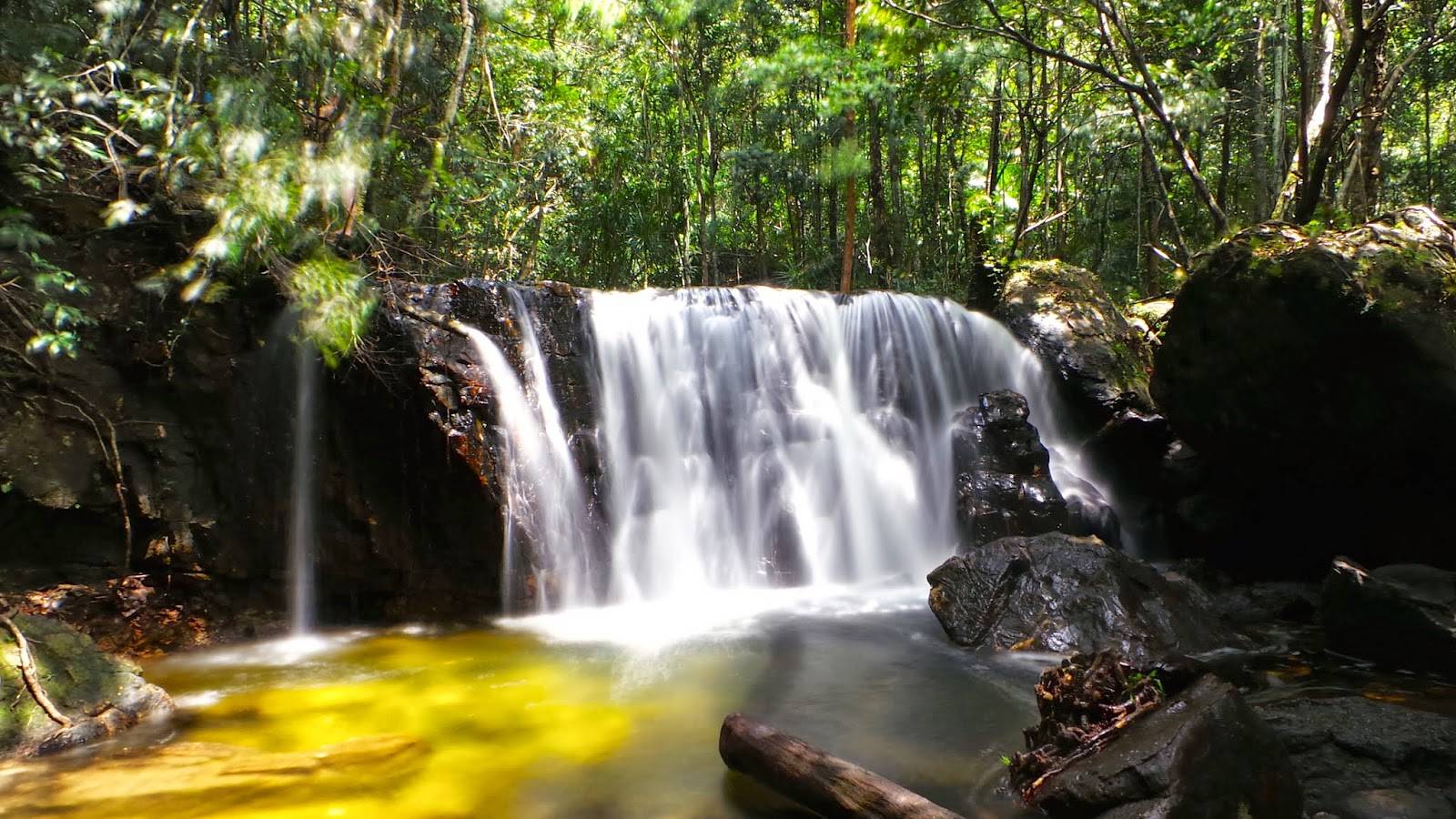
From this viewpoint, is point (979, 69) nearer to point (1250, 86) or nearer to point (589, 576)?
point (1250, 86)

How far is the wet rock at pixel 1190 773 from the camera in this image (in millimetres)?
2762

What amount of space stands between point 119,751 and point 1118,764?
4.34m

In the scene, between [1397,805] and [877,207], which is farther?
[877,207]

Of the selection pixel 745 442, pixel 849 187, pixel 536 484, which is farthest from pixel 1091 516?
pixel 849 187

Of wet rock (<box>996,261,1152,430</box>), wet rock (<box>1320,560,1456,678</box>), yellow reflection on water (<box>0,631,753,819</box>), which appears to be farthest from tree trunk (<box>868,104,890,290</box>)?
yellow reflection on water (<box>0,631,753,819</box>)

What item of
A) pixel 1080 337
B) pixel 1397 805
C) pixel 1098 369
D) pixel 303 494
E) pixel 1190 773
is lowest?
pixel 1397 805

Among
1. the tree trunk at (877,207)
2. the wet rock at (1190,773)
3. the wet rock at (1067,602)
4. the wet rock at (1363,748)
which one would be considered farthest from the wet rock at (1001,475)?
the tree trunk at (877,207)

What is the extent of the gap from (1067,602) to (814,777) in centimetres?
322

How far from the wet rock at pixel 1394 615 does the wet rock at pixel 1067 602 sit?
629mm

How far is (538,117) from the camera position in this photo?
12.2 metres

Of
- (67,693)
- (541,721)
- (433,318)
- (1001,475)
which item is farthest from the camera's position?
(1001,475)

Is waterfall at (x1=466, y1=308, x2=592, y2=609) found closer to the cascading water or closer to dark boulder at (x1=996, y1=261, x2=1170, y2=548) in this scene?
the cascading water

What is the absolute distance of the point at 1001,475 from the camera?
8297mm

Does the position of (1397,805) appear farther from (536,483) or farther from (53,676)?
(53,676)
